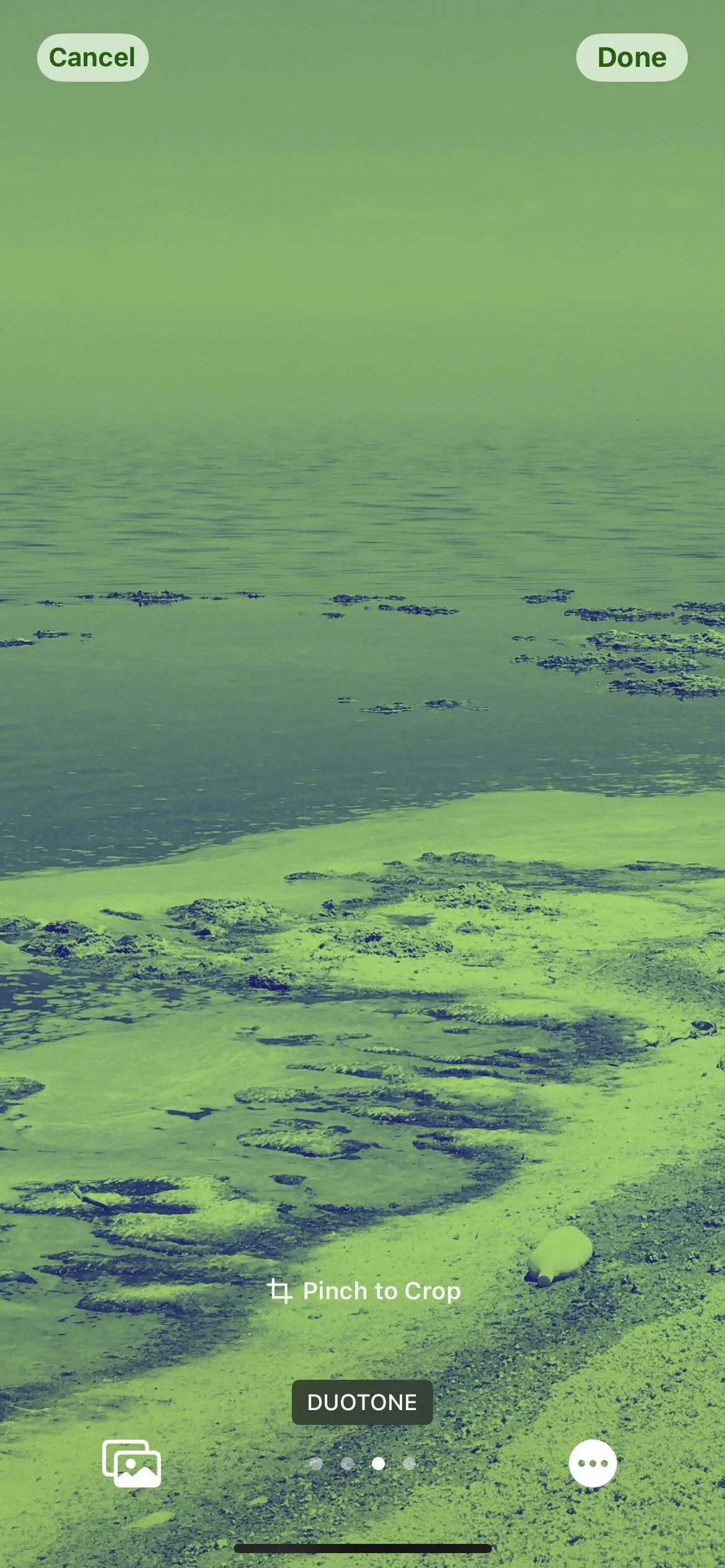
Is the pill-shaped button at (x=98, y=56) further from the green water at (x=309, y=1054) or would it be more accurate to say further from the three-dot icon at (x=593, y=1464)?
the three-dot icon at (x=593, y=1464)

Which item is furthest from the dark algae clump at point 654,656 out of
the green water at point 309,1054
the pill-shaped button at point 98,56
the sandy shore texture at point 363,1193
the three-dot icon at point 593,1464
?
the three-dot icon at point 593,1464

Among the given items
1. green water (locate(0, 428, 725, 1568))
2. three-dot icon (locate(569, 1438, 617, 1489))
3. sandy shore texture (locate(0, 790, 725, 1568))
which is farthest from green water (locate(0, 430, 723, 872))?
three-dot icon (locate(569, 1438, 617, 1489))

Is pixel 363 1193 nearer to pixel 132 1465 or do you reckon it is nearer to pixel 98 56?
pixel 132 1465

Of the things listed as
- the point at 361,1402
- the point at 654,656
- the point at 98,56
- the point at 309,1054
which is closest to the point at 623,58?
the point at 98,56

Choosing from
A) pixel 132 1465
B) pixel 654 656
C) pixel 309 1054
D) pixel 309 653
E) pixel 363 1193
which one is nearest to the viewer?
pixel 132 1465

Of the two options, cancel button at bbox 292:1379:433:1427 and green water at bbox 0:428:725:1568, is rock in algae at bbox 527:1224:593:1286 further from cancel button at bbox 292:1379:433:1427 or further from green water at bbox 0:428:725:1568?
cancel button at bbox 292:1379:433:1427
